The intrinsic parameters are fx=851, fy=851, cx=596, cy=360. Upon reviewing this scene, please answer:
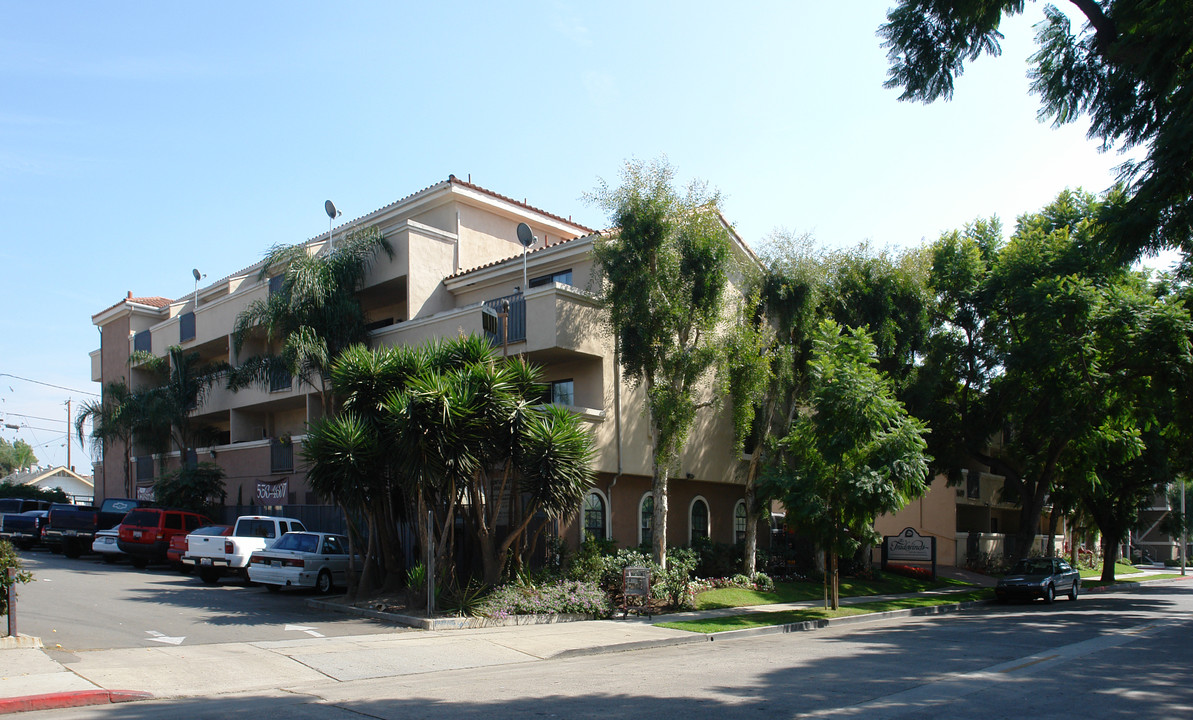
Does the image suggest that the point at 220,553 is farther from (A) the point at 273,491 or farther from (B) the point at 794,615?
(B) the point at 794,615

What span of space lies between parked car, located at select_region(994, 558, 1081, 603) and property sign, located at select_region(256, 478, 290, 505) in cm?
2292

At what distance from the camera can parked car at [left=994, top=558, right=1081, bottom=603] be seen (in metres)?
26.7

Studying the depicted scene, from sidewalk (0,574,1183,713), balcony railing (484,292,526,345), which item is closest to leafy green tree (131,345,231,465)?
balcony railing (484,292,526,345)

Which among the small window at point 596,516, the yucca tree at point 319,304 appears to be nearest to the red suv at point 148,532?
the yucca tree at point 319,304

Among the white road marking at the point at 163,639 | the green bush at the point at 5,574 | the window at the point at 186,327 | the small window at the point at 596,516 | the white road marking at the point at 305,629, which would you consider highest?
the window at the point at 186,327

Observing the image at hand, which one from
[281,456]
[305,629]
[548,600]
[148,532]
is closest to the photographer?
[305,629]

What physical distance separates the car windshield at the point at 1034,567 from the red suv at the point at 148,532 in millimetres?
25789

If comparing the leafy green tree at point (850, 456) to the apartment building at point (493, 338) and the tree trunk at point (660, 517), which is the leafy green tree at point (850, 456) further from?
the apartment building at point (493, 338)

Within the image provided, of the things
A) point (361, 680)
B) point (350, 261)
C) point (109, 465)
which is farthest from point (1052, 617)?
point (109, 465)

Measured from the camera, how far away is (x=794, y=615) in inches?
781

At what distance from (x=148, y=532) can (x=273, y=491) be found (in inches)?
156

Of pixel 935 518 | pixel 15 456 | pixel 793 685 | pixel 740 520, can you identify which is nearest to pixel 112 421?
pixel 740 520

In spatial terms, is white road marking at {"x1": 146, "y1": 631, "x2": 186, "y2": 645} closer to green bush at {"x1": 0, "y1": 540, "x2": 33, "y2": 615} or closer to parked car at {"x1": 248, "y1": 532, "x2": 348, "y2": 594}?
green bush at {"x1": 0, "y1": 540, "x2": 33, "y2": 615}

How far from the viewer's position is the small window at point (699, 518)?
25.3m
